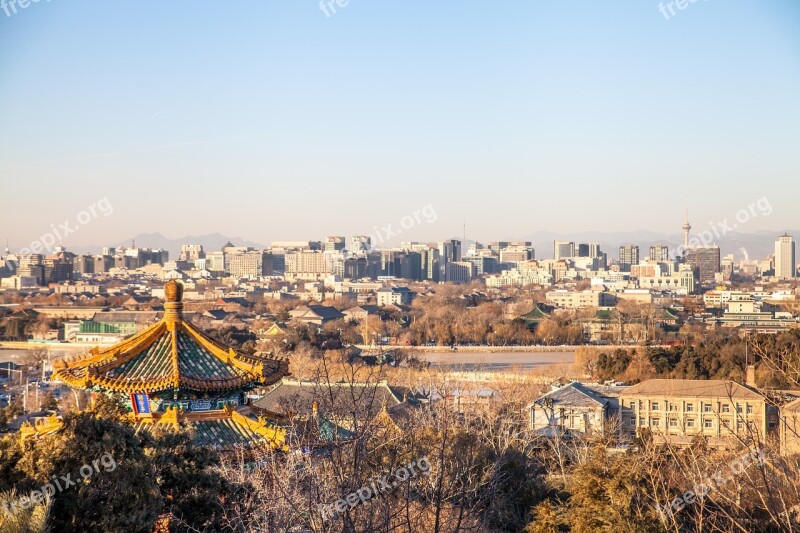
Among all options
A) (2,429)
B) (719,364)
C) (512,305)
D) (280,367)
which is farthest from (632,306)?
(280,367)

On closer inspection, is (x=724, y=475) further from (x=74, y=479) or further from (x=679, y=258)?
(x=679, y=258)

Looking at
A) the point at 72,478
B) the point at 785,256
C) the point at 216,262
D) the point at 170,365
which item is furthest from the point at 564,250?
the point at 72,478

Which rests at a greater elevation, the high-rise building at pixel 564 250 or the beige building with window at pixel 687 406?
the high-rise building at pixel 564 250

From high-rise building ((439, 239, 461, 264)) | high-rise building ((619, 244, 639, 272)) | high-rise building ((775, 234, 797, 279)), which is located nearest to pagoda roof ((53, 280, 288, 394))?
high-rise building ((775, 234, 797, 279))

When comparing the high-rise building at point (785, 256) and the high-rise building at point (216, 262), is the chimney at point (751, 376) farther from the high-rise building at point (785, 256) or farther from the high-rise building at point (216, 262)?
the high-rise building at point (216, 262)

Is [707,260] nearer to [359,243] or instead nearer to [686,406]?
[359,243]

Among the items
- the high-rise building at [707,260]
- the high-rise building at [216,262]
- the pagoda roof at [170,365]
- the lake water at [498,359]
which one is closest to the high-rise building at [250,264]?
the high-rise building at [216,262]

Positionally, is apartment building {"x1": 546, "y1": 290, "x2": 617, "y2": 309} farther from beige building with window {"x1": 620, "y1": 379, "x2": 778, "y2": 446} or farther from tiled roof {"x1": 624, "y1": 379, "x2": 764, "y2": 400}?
beige building with window {"x1": 620, "y1": 379, "x2": 778, "y2": 446}

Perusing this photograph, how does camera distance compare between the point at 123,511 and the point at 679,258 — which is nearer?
the point at 123,511
